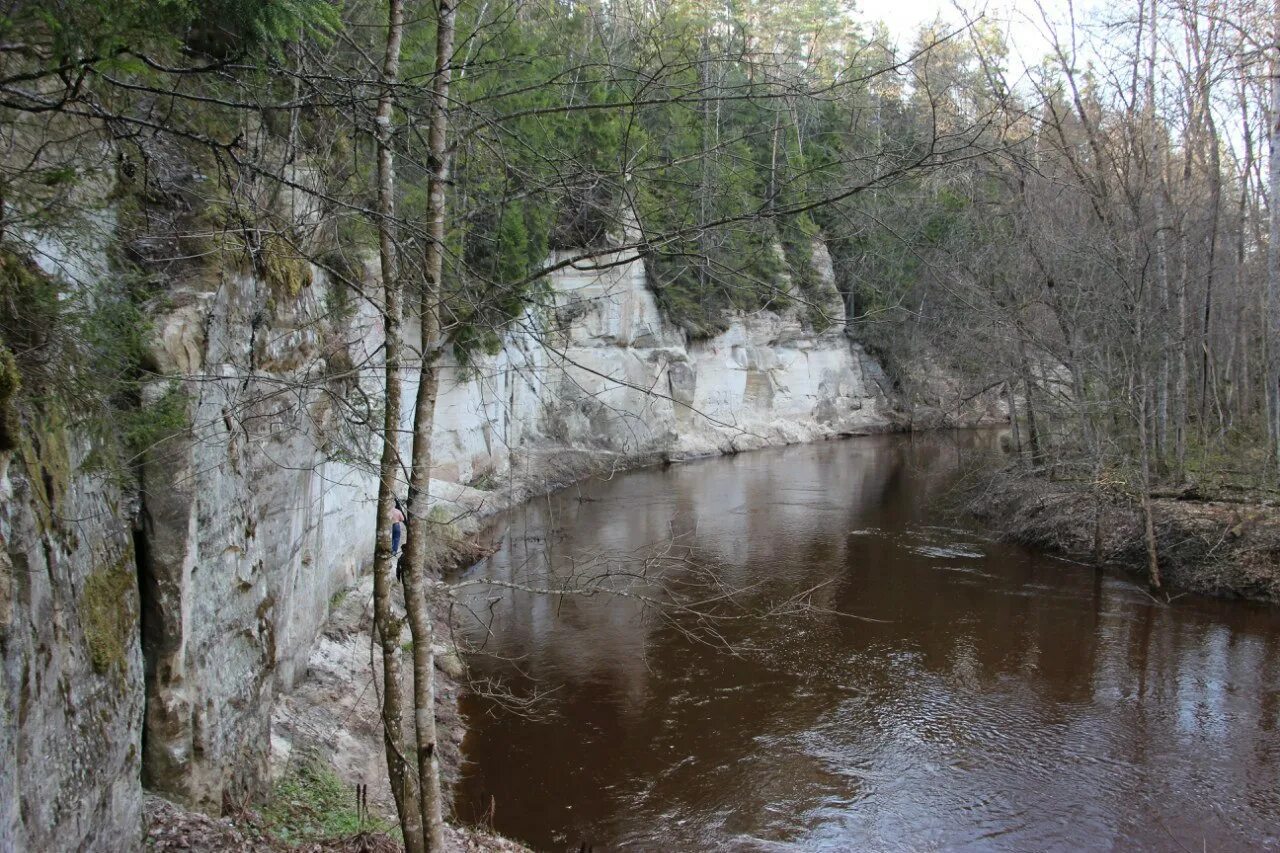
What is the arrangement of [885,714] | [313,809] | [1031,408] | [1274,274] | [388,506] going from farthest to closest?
[1031,408]
[1274,274]
[885,714]
[313,809]
[388,506]

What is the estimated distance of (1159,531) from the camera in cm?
1524

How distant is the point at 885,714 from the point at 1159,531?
8.16 metres

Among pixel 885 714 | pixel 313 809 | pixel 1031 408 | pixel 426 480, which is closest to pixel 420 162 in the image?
pixel 426 480

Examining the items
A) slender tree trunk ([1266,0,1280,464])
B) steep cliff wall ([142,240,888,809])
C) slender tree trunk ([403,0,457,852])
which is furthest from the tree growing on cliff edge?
slender tree trunk ([1266,0,1280,464])

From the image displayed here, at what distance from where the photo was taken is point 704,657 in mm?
11883

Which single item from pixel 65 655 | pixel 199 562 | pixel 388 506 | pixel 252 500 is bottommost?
pixel 65 655

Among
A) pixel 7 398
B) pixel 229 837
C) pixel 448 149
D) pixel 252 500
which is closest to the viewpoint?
pixel 7 398

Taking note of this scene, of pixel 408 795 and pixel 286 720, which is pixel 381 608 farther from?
pixel 286 720

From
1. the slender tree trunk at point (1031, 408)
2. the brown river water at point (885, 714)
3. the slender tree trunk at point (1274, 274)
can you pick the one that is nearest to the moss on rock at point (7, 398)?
the brown river water at point (885, 714)

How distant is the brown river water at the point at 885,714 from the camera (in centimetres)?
795

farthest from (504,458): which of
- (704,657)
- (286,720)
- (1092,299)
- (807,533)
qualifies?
(286,720)

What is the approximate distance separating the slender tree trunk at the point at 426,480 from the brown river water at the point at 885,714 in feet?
2.17

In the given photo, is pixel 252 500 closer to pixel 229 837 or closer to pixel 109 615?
pixel 109 615

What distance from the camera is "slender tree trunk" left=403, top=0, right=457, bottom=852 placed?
407 centimetres
